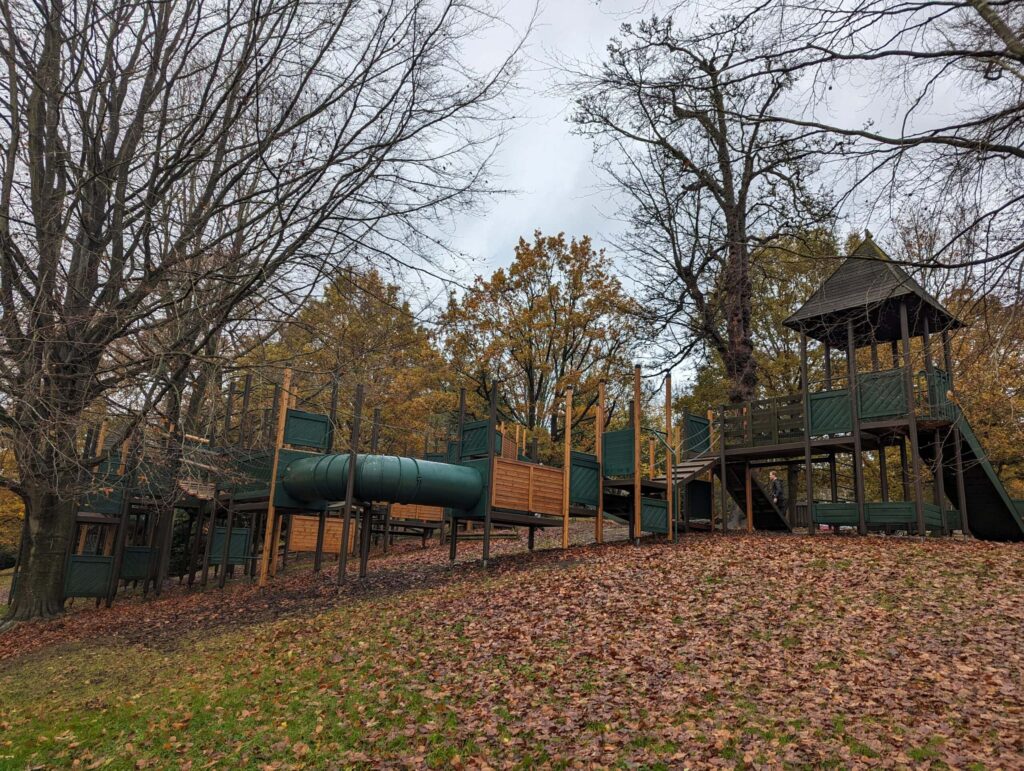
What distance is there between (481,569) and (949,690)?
31.8 feet

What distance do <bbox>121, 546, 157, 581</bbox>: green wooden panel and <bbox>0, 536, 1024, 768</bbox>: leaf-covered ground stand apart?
5.15 meters

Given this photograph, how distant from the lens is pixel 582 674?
7617mm

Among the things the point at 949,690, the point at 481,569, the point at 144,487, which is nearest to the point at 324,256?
the point at 481,569

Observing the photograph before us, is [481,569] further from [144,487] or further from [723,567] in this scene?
[144,487]

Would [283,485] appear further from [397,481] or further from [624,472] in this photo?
[624,472]

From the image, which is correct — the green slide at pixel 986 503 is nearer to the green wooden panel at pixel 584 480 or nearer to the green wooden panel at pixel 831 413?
the green wooden panel at pixel 831 413

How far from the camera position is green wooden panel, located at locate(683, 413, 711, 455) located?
19.0 meters

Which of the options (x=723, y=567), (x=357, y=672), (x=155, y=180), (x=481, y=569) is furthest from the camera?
(x=481, y=569)

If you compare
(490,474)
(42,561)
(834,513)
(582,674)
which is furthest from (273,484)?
(834,513)

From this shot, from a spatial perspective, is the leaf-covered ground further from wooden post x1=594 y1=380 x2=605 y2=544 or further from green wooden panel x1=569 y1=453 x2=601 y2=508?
wooden post x1=594 y1=380 x2=605 y2=544

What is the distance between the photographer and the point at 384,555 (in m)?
21.9

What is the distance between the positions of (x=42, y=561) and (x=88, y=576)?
246cm

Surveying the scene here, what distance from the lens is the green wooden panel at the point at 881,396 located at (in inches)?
615

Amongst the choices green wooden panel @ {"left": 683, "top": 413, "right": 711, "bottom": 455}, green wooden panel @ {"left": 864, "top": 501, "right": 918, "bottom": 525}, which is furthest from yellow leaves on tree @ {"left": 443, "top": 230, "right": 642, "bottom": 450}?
green wooden panel @ {"left": 864, "top": 501, "right": 918, "bottom": 525}
